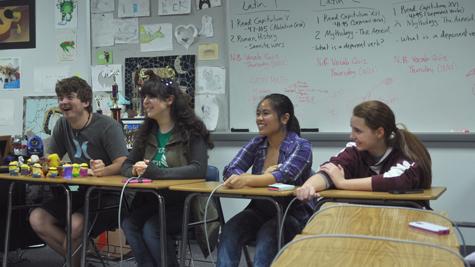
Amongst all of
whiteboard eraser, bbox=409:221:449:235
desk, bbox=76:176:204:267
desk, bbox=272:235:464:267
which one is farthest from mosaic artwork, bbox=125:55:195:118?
desk, bbox=272:235:464:267

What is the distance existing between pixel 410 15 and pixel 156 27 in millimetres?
1978

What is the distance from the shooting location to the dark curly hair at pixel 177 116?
126 inches

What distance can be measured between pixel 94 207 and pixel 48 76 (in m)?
2.21

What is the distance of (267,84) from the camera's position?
432 cm

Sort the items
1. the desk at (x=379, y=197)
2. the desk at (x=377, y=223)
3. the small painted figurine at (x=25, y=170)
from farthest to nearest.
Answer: the small painted figurine at (x=25, y=170), the desk at (x=379, y=197), the desk at (x=377, y=223)

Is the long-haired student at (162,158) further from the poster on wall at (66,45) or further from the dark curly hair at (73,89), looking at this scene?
the poster on wall at (66,45)

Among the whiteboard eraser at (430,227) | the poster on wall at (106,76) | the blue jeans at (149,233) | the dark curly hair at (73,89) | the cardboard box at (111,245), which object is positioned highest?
the poster on wall at (106,76)

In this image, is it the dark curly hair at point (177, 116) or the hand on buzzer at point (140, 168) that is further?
the dark curly hair at point (177, 116)

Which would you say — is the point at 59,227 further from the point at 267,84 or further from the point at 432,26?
the point at 432,26

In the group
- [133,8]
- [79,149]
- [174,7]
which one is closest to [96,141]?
[79,149]

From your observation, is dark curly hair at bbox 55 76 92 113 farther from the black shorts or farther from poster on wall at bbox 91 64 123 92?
poster on wall at bbox 91 64 123 92

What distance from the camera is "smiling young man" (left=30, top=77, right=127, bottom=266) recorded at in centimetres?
340

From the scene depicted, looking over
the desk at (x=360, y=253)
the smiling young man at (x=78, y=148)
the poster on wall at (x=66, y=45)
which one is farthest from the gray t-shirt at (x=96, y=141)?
the desk at (x=360, y=253)

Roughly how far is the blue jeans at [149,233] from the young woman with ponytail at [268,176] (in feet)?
1.12
